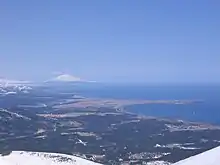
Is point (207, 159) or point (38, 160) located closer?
point (207, 159)

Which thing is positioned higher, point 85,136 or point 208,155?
point 208,155

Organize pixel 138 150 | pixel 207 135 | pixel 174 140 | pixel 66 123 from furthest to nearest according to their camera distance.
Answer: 1. pixel 66 123
2. pixel 207 135
3. pixel 174 140
4. pixel 138 150

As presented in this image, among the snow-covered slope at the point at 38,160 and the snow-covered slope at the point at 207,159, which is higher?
the snow-covered slope at the point at 207,159

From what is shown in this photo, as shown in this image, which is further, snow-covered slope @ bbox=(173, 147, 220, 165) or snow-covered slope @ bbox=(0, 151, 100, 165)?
snow-covered slope @ bbox=(0, 151, 100, 165)

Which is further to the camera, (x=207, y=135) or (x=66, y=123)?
(x=66, y=123)

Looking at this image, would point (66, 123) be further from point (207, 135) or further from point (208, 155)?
point (208, 155)

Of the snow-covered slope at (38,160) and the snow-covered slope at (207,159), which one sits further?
the snow-covered slope at (38,160)

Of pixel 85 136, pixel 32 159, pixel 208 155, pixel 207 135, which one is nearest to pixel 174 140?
pixel 207 135

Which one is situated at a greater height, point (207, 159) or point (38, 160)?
point (207, 159)

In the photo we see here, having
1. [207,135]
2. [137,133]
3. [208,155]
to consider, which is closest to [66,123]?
[137,133]

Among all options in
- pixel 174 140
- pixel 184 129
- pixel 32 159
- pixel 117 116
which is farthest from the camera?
pixel 117 116
